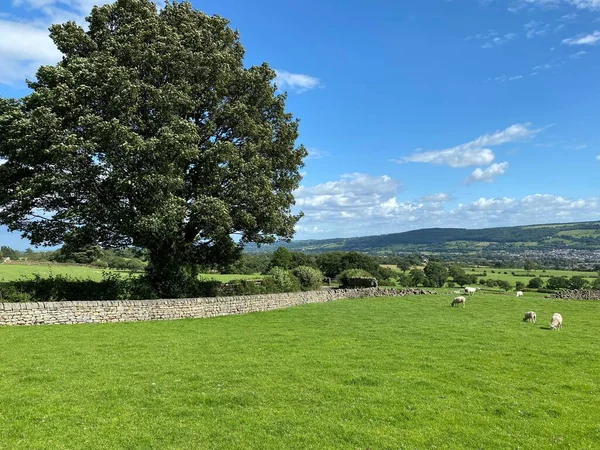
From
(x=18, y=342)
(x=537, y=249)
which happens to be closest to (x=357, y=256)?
(x=18, y=342)

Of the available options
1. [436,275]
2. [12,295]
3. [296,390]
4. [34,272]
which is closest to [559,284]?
[436,275]

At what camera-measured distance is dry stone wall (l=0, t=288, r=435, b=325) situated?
718 inches

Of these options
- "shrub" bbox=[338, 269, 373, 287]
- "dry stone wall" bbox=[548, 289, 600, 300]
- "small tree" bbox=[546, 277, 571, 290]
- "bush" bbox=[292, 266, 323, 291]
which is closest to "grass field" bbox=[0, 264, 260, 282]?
"bush" bbox=[292, 266, 323, 291]

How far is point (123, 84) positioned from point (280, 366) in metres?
17.0

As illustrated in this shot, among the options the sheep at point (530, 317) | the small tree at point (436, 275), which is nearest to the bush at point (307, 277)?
the sheep at point (530, 317)

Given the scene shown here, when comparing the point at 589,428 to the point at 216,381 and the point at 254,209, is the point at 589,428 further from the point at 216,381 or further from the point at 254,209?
the point at 254,209

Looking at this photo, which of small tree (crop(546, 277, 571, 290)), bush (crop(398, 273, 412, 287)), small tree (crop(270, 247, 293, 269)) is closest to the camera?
small tree (crop(546, 277, 571, 290))

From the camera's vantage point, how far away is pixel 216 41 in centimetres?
2702

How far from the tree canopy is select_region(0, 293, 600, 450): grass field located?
751cm

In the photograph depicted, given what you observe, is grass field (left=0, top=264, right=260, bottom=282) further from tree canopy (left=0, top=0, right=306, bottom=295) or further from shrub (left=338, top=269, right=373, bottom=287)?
shrub (left=338, top=269, right=373, bottom=287)

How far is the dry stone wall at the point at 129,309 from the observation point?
18234 mm

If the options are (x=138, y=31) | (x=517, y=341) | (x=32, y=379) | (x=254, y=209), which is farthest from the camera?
(x=254, y=209)

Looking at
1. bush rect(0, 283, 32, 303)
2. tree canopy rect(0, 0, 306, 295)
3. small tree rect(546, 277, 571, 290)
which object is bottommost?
small tree rect(546, 277, 571, 290)

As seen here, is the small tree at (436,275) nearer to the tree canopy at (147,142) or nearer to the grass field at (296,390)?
the tree canopy at (147,142)
